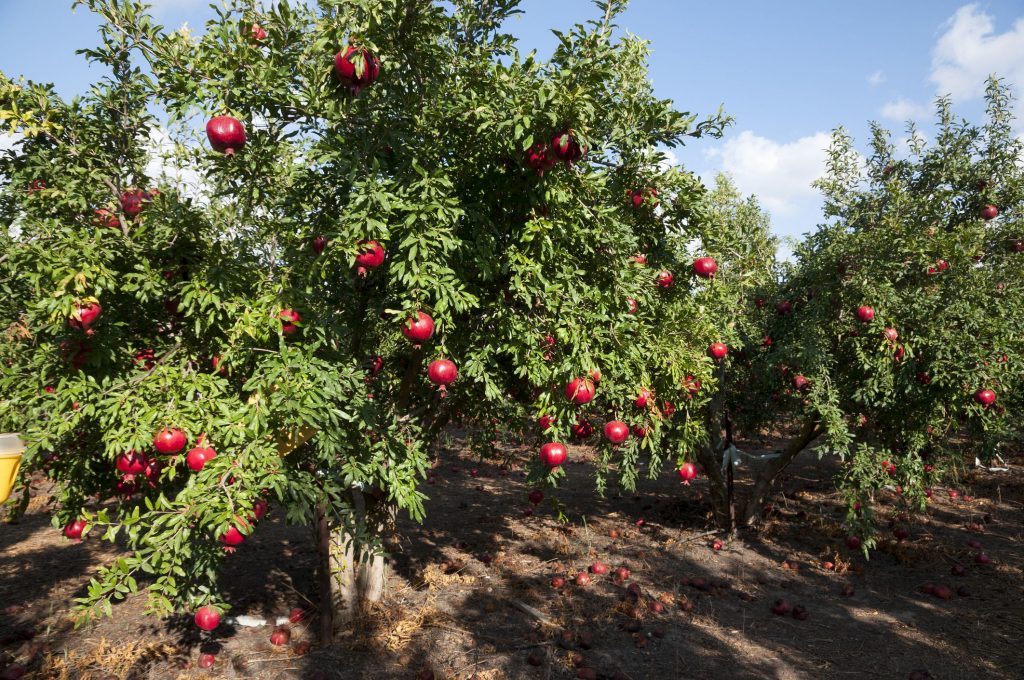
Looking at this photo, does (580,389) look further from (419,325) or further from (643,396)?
(419,325)

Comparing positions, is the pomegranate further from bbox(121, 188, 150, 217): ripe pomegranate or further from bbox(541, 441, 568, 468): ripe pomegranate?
bbox(121, 188, 150, 217): ripe pomegranate

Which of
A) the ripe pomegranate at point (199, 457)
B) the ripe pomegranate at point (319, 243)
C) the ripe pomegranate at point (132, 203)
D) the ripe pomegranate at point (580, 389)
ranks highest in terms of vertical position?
the ripe pomegranate at point (132, 203)

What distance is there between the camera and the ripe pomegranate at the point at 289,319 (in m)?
4.43

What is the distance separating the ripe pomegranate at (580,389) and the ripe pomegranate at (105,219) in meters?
3.78

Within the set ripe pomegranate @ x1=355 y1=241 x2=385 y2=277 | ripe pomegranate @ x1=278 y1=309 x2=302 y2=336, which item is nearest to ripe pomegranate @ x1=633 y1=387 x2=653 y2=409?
ripe pomegranate @ x1=355 y1=241 x2=385 y2=277

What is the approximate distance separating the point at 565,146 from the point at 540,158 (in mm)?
355

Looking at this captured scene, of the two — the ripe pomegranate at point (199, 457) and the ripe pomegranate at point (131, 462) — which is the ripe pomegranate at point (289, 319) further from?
the ripe pomegranate at point (131, 462)

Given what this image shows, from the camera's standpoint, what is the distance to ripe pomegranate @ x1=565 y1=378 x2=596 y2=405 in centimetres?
444

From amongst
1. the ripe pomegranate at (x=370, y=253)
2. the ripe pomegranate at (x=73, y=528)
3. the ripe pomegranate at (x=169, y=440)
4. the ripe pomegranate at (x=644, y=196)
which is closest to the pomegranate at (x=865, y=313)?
the ripe pomegranate at (x=644, y=196)

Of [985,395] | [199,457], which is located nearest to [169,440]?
[199,457]

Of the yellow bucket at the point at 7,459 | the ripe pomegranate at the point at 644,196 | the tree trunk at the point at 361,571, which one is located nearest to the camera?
the yellow bucket at the point at 7,459

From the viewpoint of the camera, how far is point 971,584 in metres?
8.62

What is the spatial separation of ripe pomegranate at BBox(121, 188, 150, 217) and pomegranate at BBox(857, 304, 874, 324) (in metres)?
7.93

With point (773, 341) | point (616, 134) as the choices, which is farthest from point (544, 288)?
point (773, 341)
